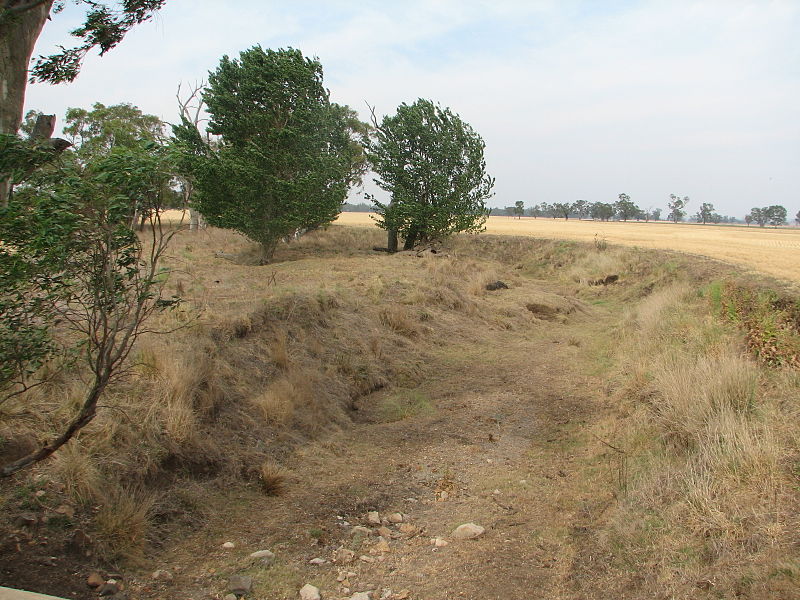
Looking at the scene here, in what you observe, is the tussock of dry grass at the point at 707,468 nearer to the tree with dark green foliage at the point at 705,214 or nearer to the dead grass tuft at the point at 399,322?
the dead grass tuft at the point at 399,322

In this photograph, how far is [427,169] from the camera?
24.7 meters

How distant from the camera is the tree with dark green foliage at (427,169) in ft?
80.5

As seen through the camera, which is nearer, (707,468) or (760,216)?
(707,468)

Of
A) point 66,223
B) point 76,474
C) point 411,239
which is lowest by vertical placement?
point 76,474

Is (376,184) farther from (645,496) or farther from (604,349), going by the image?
(645,496)

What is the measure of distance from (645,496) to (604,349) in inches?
279

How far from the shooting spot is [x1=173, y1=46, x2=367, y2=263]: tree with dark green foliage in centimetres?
1817

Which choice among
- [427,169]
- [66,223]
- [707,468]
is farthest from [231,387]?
[427,169]

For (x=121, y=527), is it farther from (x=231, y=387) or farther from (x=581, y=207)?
(x=581, y=207)

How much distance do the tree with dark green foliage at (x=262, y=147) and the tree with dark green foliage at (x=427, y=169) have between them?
17.5ft

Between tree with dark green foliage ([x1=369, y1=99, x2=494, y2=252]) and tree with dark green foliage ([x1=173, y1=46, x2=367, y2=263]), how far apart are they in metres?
5.33

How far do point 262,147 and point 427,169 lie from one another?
27.8 feet

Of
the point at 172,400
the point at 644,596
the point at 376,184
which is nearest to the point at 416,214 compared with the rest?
the point at 376,184

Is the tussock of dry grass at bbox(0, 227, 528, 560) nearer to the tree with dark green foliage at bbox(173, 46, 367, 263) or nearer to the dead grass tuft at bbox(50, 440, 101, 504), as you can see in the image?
the dead grass tuft at bbox(50, 440, 101, 504)
